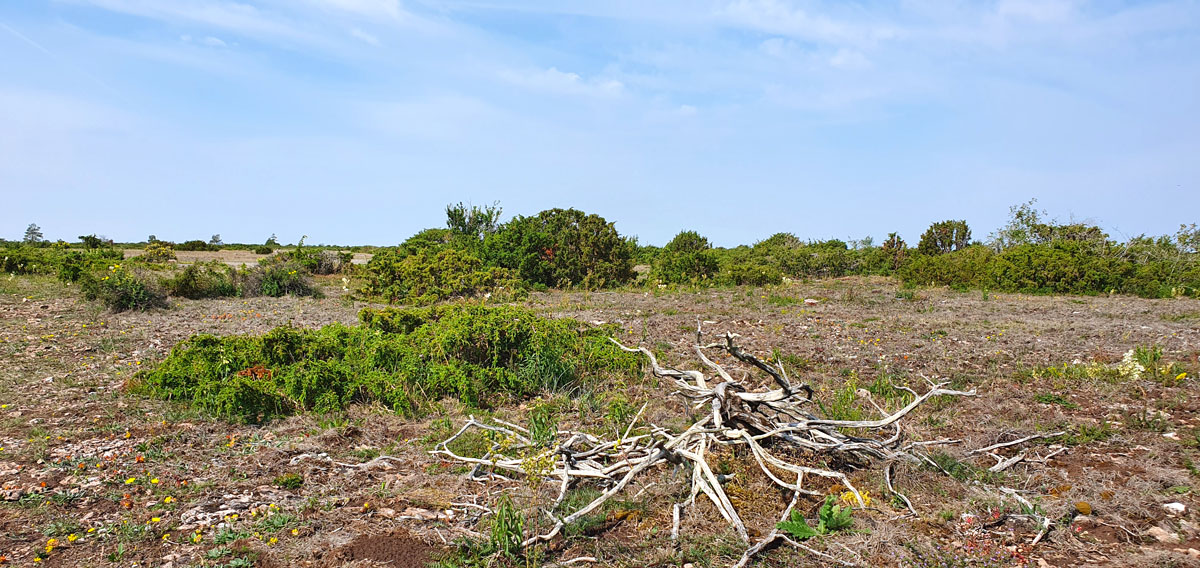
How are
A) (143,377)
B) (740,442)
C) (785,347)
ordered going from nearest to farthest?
1. (740,442)
2. (143,377)
3. (785,347)

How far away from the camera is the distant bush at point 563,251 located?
17828 mm

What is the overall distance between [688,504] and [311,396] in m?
3.65

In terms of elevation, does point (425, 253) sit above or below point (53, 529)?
above

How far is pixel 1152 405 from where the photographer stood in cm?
538

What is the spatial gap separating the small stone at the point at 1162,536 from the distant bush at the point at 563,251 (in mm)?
14517

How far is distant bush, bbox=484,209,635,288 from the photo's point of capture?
17.8m

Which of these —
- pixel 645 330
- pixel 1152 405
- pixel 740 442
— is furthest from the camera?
pixel 645 330

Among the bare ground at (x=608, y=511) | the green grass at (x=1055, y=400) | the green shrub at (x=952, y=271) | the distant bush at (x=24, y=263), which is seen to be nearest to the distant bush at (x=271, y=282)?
the distant bush at (x=24, y=263)

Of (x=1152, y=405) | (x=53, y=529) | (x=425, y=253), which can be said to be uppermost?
(x=425, y=253)

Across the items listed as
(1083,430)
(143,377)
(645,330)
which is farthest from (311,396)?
(1083,430)

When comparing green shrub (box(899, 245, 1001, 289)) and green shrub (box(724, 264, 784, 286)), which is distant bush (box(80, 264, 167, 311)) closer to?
green shrub (box(724, 264, 784, 286))

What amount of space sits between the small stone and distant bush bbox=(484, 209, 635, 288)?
14517mm

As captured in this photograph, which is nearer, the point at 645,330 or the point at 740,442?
the point at 740,442

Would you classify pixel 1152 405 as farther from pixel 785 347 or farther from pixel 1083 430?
pixel 785 347
